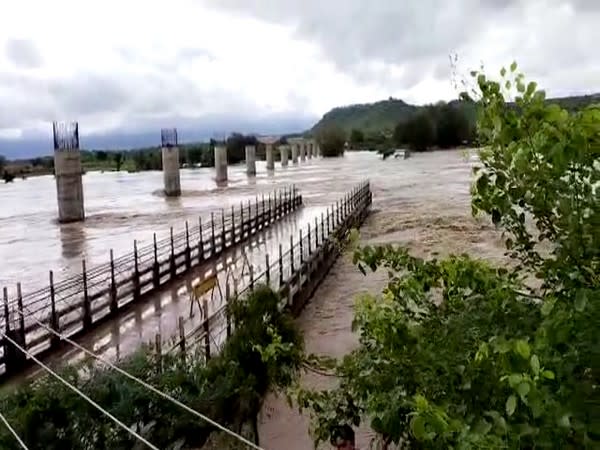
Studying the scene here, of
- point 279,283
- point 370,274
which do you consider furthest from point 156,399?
point 370,274

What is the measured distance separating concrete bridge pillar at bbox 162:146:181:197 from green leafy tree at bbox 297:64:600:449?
48.4 metres

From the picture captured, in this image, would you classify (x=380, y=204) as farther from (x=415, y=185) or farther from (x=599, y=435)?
(x=599, y=435)

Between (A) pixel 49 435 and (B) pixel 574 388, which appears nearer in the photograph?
(B) pixel 574 388

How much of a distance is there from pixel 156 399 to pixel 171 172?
46.4 m

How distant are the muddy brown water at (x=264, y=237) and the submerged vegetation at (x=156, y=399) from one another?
144 cm

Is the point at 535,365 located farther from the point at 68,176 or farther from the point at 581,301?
the point at 68,176

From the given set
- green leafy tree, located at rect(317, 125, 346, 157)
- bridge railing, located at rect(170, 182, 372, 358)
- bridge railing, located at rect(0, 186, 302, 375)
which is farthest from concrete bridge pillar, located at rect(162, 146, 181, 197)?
green leafy tree, located at rect(317, 125, 346, 157)

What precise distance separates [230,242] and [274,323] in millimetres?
16428

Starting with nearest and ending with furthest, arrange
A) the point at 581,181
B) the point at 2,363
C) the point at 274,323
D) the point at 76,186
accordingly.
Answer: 1. the point at 581,181
2. the point at 274,323
3. the point at 2,363
4. the point at 76,186

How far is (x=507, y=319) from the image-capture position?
7.97 feet

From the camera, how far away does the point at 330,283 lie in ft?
57.5

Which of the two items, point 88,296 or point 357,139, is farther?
point 357,139

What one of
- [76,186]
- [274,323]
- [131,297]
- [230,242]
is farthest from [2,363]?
[76,186]

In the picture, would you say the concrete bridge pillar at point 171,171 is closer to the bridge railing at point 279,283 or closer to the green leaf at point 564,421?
the bridge railing at point 279,283
